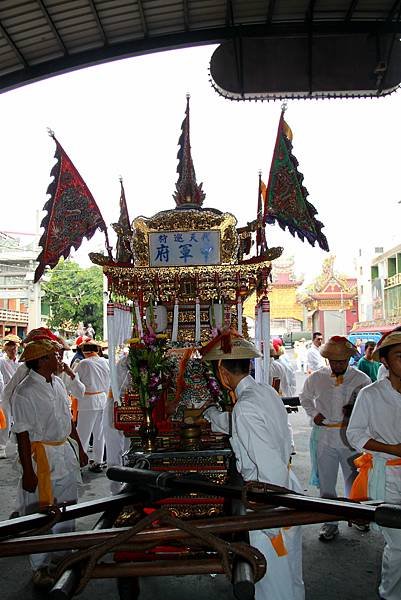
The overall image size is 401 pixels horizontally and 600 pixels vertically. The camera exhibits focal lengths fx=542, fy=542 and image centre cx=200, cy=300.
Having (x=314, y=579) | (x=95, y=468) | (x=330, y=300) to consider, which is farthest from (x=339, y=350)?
(x=330, y=300)

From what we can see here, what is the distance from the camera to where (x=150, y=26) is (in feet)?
19.9

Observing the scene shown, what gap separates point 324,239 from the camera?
17.3ft

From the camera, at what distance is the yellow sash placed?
11.5ft

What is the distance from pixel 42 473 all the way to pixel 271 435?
1.77 metres

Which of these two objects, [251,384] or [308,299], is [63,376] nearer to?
[251,384]

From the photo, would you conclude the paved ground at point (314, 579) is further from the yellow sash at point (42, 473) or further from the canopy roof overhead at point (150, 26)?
the canopy roof overhead at point (150, 26)

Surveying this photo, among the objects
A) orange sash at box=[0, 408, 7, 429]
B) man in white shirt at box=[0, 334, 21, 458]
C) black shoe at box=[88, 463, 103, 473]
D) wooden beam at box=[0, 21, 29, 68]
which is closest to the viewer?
wooden beam at box=[0, 21, 29, 68]

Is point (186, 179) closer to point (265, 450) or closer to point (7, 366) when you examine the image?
point (265, 450)

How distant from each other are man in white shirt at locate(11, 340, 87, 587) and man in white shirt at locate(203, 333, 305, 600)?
4.82 feet

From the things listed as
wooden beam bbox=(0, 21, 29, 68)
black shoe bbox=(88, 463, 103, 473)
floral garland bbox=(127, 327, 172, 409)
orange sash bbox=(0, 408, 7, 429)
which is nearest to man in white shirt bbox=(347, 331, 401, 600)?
floral garland bbox=(127, 327, 172, 409)

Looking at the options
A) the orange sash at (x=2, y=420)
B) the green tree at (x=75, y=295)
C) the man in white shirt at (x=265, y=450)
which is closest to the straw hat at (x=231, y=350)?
the man in white shirt at (x=265, y=450)

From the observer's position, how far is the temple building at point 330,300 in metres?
32.8

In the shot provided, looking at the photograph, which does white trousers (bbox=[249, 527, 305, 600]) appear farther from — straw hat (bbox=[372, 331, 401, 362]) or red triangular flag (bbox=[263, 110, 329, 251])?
red triangular flag (bbox=[263, 110, 329, 251])

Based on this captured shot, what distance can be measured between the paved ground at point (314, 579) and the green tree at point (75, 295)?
25589 mm
